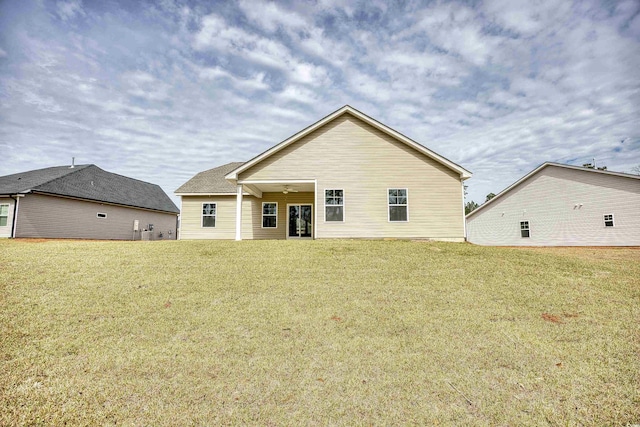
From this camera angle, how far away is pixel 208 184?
20.4 m

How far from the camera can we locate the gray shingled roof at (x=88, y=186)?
19734mm

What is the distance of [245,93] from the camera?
17.2m

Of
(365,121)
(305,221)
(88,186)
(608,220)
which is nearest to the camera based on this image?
(365,121)

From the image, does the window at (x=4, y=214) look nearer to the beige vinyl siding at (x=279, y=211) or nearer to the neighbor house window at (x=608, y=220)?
the beige vinyl siding at (x=279, y=211)

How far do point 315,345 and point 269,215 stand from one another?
14569 millimetres

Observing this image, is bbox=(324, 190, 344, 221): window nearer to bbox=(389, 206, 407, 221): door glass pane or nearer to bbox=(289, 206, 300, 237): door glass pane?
bbox=(389, 206, 407, 221): door glass pane

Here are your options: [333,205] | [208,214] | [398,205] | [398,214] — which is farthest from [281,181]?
[208,214]

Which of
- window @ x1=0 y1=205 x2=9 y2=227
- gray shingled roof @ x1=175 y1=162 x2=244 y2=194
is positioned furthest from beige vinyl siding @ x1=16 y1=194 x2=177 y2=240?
gray shingled roof @ x1=175 y1=162 x2=244 y2=194

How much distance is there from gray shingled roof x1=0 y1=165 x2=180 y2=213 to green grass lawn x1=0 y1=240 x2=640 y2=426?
584 inches

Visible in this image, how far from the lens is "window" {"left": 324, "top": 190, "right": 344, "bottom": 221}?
1479 cm

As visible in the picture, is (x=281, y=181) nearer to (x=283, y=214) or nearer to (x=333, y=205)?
(x=333, y=205)

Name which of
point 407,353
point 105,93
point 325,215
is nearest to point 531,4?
point 325,215

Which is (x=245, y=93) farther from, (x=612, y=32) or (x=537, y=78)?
(x=612, y=32)

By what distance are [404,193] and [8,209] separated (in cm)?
2431
